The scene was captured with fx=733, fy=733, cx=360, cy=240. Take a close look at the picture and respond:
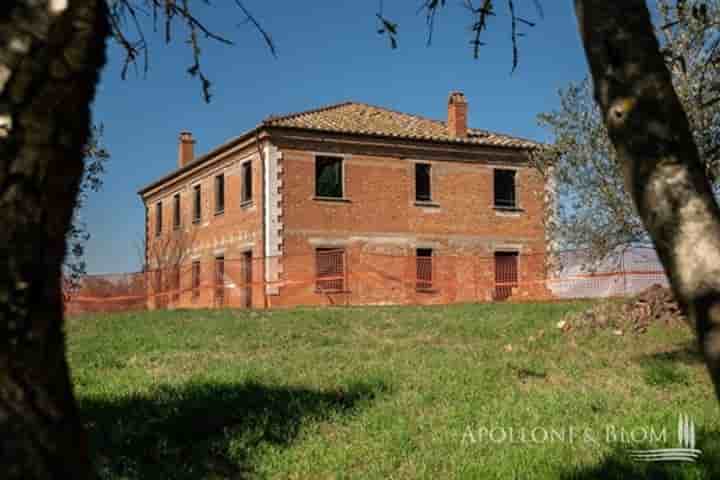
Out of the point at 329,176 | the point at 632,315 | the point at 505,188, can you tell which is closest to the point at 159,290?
the point at 329,176

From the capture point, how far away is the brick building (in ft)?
86.7

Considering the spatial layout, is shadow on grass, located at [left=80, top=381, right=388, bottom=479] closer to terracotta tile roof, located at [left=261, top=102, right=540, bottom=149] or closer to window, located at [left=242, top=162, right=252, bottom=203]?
terracotta tile roof, located at [left=261, top=102, right=540, bottom=149]

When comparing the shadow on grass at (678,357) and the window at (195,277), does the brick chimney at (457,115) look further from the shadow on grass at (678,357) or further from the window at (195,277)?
the shadow on grass at (678,357)

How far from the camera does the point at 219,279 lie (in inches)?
1232

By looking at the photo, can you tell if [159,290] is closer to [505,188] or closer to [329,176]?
[329,176]

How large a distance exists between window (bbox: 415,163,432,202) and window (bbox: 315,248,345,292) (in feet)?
16.0

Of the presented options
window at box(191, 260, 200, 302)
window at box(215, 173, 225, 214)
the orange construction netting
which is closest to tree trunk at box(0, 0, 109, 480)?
the orange construction netting

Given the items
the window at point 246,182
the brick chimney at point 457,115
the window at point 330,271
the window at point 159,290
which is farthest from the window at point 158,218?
the brick chimney at point 457,115

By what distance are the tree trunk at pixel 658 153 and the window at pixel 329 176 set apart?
26.1 metres

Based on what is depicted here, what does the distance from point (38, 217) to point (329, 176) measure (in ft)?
87.6

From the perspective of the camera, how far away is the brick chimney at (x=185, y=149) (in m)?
36.7

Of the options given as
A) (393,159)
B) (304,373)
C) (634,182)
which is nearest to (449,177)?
(393,159)

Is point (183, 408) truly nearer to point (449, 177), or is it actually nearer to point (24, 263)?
point (24, 263)

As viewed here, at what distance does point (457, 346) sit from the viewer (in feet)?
34.4
